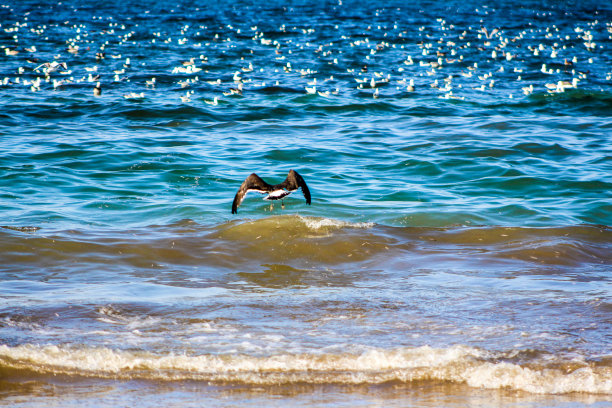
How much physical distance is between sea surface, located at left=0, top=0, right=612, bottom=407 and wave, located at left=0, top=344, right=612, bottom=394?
2 cm

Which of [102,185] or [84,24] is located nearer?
[102,185]

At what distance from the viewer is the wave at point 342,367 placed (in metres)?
5.39

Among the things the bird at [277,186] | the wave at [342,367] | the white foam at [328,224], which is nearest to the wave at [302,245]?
the white foam at [328,224]

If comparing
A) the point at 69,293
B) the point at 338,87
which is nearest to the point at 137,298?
→ the point at 69,293

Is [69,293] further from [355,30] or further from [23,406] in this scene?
[355,30]

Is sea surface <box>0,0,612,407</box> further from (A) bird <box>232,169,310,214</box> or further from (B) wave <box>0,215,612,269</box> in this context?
(A) bird <box>232,169,310,214</box>

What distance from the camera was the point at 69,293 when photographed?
732 centimetres

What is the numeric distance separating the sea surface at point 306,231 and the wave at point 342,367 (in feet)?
0.05

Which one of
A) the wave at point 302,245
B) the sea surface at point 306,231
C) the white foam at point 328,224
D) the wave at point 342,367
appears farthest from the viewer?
the white foam at point 328,224

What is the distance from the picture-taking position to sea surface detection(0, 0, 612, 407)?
217 inches

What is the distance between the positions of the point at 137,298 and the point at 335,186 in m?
5.58

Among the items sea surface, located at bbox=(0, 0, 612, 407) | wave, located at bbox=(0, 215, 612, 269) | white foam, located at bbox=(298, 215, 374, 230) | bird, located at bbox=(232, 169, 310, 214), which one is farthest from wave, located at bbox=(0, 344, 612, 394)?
white foam, located at bbox=(298, 215, 374, 230)

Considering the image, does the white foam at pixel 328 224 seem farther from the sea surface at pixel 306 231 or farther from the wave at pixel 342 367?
the wave at pixel 342 367

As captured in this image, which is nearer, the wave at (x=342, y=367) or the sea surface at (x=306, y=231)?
the wave at (x=342, y=367)
